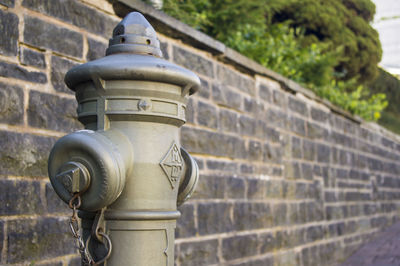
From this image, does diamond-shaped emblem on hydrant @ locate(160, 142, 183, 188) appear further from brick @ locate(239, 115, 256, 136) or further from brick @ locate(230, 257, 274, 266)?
brick @ locate(239, 115, 256, 136)

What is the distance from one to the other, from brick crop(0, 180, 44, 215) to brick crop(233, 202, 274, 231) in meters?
2.09

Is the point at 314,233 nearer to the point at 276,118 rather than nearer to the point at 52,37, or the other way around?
the point at 276,118

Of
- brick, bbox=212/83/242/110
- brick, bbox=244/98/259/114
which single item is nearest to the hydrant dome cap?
brick, bbox=212/83/242/110

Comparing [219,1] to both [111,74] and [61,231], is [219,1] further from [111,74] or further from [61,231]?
[111,74]

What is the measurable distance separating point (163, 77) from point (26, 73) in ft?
3.69

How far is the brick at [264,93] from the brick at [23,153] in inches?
106

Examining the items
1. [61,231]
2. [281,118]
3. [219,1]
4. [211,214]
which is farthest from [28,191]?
[219,1]

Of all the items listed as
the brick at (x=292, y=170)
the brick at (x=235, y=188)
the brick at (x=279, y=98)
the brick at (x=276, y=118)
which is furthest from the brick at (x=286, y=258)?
the brick at (x=279, y=98)

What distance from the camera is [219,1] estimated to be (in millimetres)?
5637

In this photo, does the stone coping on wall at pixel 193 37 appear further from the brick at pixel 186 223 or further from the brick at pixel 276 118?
the brick at pixel 186 223

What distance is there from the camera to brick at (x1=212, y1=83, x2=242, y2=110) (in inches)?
162

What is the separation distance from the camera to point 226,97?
14.0 ft

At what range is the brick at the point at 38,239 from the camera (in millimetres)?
2338

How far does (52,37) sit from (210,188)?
5.78 ft
